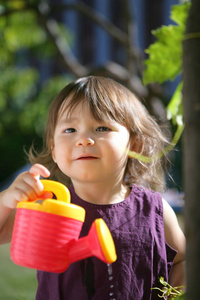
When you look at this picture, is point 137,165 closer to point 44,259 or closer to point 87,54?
point 44,259

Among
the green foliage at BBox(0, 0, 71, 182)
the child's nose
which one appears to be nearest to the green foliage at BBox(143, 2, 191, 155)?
the child's nose

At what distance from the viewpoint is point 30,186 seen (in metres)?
0.87

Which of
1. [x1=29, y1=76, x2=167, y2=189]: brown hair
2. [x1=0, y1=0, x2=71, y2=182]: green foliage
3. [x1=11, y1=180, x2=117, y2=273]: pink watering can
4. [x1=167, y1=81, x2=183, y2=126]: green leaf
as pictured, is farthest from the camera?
[x1=0, y1=0, x2=71, y2=182]: green foliage

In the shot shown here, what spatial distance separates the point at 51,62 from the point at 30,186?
1923 cm

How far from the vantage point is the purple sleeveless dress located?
1.05 m

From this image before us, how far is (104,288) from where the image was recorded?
1045 millimetres

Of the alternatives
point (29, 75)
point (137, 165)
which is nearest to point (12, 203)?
point (137, 165)

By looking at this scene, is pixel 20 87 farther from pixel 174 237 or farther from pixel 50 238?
pixel 50 238

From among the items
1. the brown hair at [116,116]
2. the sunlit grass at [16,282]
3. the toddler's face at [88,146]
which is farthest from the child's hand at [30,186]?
the sunlit grass at [16,282]

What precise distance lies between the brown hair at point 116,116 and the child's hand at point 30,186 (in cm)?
27

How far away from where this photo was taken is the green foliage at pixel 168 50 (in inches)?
33.9

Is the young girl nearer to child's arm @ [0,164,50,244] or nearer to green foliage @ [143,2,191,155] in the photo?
child's arm @ [0,164,50,244]

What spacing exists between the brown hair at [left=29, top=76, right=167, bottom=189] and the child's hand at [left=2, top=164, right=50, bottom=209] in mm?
269

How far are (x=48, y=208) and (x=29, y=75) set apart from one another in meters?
9.47
